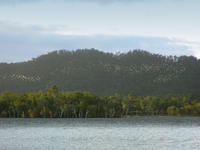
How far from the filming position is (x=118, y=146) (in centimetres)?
4794

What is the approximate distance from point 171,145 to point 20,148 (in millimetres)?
17039

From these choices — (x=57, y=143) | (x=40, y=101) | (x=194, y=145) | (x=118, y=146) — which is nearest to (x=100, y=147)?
(x=118, y=146)

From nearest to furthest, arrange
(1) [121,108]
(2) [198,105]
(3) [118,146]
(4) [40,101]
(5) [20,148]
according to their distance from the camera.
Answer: (5) [20,148] → (3) [118,146] → (4) [40,101] → (1) [121,108] → (2) [198,105]

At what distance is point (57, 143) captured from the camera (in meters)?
51.0

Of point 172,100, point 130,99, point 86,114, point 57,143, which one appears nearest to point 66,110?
point 86,114

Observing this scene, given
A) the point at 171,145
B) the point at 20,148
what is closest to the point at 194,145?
the point at 171,145

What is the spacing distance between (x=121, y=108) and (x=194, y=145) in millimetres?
100305

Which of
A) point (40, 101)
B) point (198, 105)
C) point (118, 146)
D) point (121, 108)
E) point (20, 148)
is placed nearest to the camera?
point (20, 148)

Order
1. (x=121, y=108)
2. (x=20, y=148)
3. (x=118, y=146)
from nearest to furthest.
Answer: (x=20, y=148), (x=118, y=146), (x=121, y=108)

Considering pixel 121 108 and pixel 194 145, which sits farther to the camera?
pixel 121 108

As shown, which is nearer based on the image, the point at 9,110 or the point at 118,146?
the point at 118,146

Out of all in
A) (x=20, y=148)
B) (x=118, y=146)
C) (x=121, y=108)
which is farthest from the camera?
(x=121, y=108)

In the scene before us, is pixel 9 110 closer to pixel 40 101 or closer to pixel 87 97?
Answer: pixel 40 101

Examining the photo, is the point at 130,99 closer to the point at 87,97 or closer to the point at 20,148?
the point at 87,97
